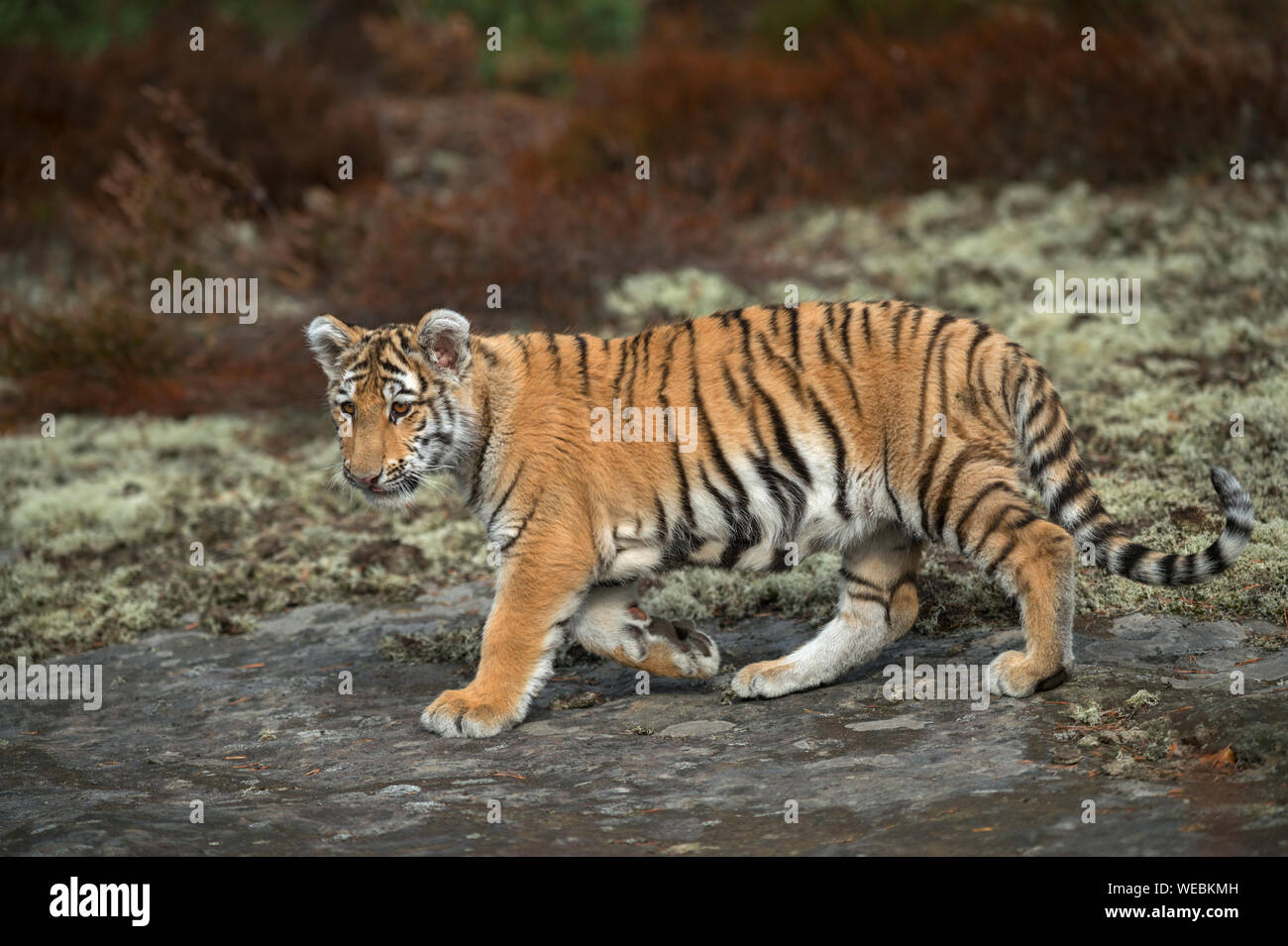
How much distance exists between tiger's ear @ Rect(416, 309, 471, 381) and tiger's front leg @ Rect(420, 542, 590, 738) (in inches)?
30.0

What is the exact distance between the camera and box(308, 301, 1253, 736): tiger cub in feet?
16.0

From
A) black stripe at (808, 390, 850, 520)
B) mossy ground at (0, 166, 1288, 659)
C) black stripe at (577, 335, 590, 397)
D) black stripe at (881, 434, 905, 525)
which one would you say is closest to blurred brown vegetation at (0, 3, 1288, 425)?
mossy ground at (0, 166, 1288, 659)

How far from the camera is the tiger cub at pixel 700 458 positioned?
4.86 metres

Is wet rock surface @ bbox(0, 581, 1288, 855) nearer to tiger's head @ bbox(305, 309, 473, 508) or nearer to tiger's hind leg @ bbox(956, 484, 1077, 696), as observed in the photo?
tiger's hind leg @ bbox(956, 484, 1077, 696)

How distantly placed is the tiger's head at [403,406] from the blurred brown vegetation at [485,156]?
5343 mm

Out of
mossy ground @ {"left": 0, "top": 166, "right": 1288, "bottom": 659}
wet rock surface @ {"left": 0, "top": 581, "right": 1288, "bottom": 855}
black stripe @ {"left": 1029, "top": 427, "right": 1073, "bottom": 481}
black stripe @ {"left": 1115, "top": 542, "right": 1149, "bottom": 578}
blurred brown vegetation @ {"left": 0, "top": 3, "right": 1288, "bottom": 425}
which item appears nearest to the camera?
wet rock surface @ {"left": 0, "top": 581, "right": 1288, "bottom": 855}

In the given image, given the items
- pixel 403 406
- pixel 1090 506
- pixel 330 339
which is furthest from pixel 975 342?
pixel 330 339

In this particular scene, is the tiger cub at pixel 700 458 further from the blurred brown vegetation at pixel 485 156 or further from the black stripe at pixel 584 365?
the blurred brown vegetation at pixel 485 156

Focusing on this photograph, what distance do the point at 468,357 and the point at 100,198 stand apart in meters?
8.94

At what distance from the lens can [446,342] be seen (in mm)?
5160

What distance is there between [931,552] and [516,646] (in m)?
2.44

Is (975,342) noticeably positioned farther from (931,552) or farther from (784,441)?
(931,552)

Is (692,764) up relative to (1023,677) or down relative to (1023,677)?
down
